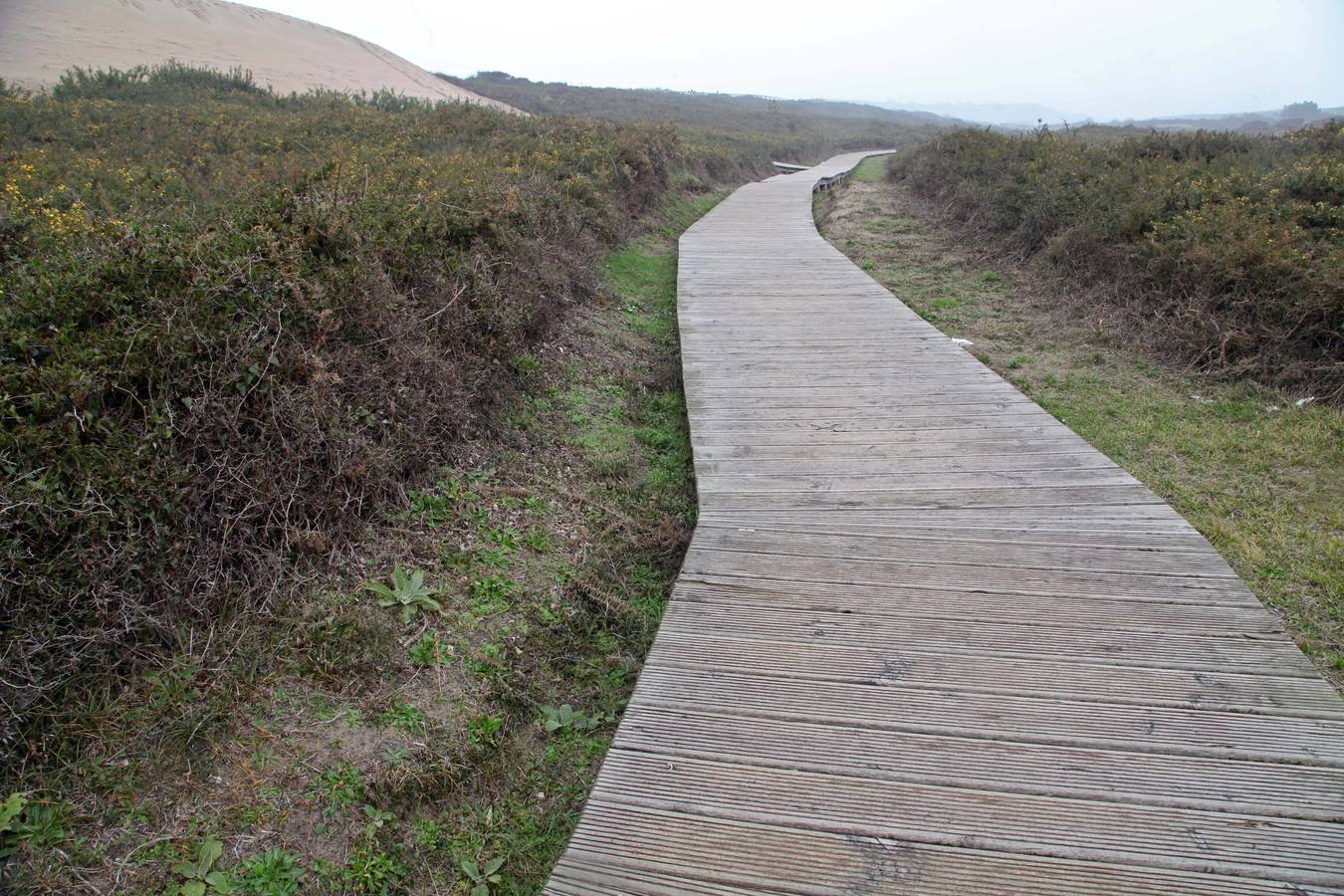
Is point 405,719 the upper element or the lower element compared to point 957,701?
lower

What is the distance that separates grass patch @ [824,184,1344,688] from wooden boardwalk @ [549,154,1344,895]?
0.52 metres

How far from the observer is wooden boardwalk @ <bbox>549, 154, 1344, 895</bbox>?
1.94 m

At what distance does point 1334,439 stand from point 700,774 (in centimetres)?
483

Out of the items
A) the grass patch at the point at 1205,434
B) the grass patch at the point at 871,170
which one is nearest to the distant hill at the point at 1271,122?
the grass patch at the point at 871,170

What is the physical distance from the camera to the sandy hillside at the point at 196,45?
17844 mm

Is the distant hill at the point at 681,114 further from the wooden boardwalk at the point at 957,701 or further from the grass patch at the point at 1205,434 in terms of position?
the wooden boardwalk at the point at 957,701

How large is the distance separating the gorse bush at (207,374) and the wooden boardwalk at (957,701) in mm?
1596

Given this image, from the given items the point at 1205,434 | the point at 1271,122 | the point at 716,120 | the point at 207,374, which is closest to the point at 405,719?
the point at 207,374

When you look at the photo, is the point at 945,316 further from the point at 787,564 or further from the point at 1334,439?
the point at 787,564

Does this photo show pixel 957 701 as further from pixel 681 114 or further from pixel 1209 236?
pixel 681 114

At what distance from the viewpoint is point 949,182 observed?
13.5m

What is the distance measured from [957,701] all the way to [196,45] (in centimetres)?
3437

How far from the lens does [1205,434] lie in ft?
16.3

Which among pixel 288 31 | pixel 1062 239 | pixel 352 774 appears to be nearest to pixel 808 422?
pixel 352 774
